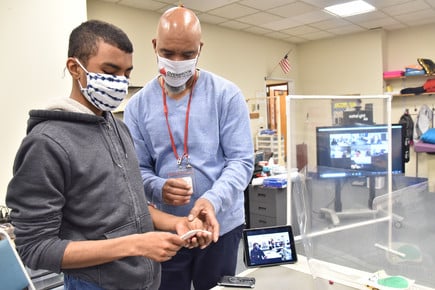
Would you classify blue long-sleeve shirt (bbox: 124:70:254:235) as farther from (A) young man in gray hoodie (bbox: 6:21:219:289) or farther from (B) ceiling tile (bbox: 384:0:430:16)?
(B) ceiling tile (bbox: 384:0:430:16)

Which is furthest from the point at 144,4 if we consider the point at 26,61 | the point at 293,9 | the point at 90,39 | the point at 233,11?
the point at 90,39

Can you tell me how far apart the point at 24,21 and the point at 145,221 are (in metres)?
Result: 2.53

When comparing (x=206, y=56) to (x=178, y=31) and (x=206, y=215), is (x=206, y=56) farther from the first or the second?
(x=206, y=215)

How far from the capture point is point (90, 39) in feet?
3.05

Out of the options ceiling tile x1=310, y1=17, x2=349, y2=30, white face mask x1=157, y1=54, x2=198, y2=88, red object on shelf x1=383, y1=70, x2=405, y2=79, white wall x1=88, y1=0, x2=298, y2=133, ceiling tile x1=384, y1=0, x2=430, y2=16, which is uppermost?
ceiling tile x1=310, y1=17, x2=349, y2=30

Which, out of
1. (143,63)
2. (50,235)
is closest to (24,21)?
(143,63)

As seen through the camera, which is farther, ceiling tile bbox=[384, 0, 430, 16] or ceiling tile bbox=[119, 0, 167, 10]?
ceiling tile bbox=[384, 0, 430, 16]

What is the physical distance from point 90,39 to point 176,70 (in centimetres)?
35

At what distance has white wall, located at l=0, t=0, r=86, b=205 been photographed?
273 cm

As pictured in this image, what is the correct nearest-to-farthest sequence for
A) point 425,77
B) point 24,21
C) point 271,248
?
point 271,248, point 24,21, point 425,77

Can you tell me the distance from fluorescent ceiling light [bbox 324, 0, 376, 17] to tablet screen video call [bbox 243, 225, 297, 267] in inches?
180

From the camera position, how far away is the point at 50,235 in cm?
79

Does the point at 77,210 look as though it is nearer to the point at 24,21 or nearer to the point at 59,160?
the point at 59,160

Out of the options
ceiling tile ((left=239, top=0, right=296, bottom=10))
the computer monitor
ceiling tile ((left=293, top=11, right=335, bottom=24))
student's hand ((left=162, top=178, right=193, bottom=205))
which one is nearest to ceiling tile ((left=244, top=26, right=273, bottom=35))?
ceiling tile ((left=293, top=11, right=335, bottom=24))
